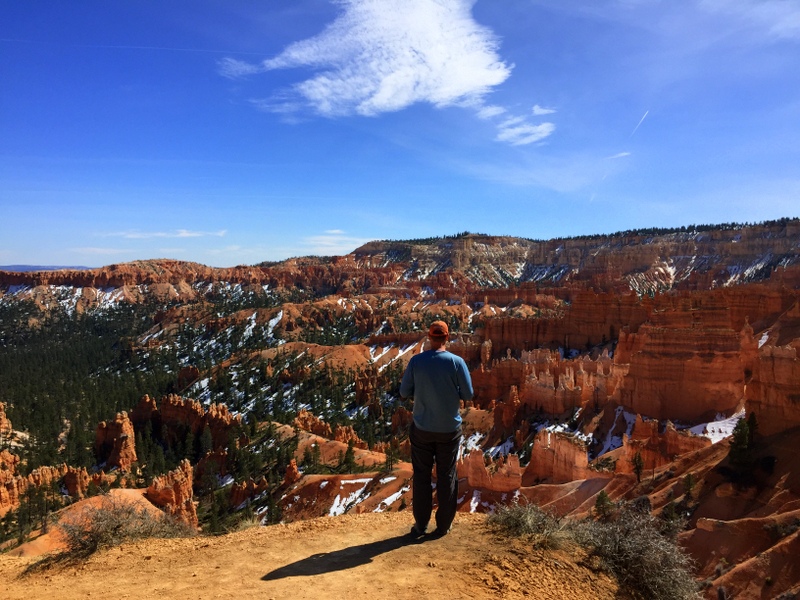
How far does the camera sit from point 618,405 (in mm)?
40781

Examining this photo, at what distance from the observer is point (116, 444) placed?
163ft

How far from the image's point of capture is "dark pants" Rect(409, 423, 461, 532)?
706 centimetres

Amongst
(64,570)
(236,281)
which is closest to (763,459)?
(64,570)

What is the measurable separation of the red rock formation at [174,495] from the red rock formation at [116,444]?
15212 millimetres

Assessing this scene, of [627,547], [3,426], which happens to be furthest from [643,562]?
[3,426]

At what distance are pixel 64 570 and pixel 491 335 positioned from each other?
7001 centimetres

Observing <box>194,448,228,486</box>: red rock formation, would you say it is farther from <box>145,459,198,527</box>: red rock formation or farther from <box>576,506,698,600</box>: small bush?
<box>576,506,698,600</box>: small bush

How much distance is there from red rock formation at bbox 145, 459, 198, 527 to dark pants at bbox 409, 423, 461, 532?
85.3 ft

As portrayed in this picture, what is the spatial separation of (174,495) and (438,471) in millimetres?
30634

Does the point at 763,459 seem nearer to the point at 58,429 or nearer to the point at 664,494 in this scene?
the point at 664,494

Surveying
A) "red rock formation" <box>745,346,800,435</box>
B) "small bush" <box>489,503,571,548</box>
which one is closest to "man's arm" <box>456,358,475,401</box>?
"small bush" <box>489,503,571,548</box>

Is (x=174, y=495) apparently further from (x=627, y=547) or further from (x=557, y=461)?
(x=627, y=547)

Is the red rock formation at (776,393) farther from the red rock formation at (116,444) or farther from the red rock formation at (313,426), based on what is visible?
the red rock formation at (116,444)

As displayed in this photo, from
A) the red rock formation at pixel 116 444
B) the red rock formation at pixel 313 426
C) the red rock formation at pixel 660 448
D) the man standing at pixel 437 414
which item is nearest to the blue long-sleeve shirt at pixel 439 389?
the man standing at pixel 437 414
